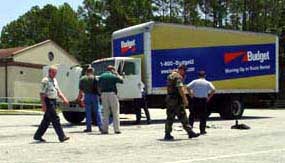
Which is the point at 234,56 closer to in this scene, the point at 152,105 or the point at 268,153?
the point at 152,105

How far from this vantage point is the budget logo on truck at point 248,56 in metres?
26.4

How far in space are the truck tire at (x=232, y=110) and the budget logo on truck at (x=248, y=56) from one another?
168cm

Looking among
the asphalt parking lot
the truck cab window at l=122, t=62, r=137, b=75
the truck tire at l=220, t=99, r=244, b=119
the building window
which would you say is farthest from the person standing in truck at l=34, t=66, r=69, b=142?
the building window

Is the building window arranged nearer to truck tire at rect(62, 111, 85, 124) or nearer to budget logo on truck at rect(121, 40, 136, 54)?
budget logo on truck at rect(121, 40, 136, 54)

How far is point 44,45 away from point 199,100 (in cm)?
4564

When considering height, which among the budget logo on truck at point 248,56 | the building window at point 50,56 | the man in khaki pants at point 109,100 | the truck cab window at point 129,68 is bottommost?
the man in khaki pants at point 109,100

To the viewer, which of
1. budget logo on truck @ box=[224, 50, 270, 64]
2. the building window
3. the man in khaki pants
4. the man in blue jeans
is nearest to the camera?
the man in khaki pants

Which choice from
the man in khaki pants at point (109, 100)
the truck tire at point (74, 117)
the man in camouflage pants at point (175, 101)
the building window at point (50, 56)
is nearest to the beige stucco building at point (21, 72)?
the building window at point (50, 56)

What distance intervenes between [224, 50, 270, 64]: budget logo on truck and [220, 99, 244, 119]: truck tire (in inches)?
66.2

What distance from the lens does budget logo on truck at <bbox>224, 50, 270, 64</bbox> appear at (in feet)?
86.7

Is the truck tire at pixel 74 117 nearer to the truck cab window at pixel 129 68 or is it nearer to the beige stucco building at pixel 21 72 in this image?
the truck cab window at pixel 129 68

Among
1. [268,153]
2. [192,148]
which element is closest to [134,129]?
[192,148]

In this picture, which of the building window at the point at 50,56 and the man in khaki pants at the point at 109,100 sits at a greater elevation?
the building window at the point at 50,56

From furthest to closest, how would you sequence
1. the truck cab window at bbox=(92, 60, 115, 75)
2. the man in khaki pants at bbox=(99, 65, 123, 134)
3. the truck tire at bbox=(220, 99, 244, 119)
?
the truck tire at bbox=(220, 99, 244, 119), the truck cab window at bbox=(92, 60, 115, 75), the man in khaki pants at bbox=(99, 65, 123, 134)
